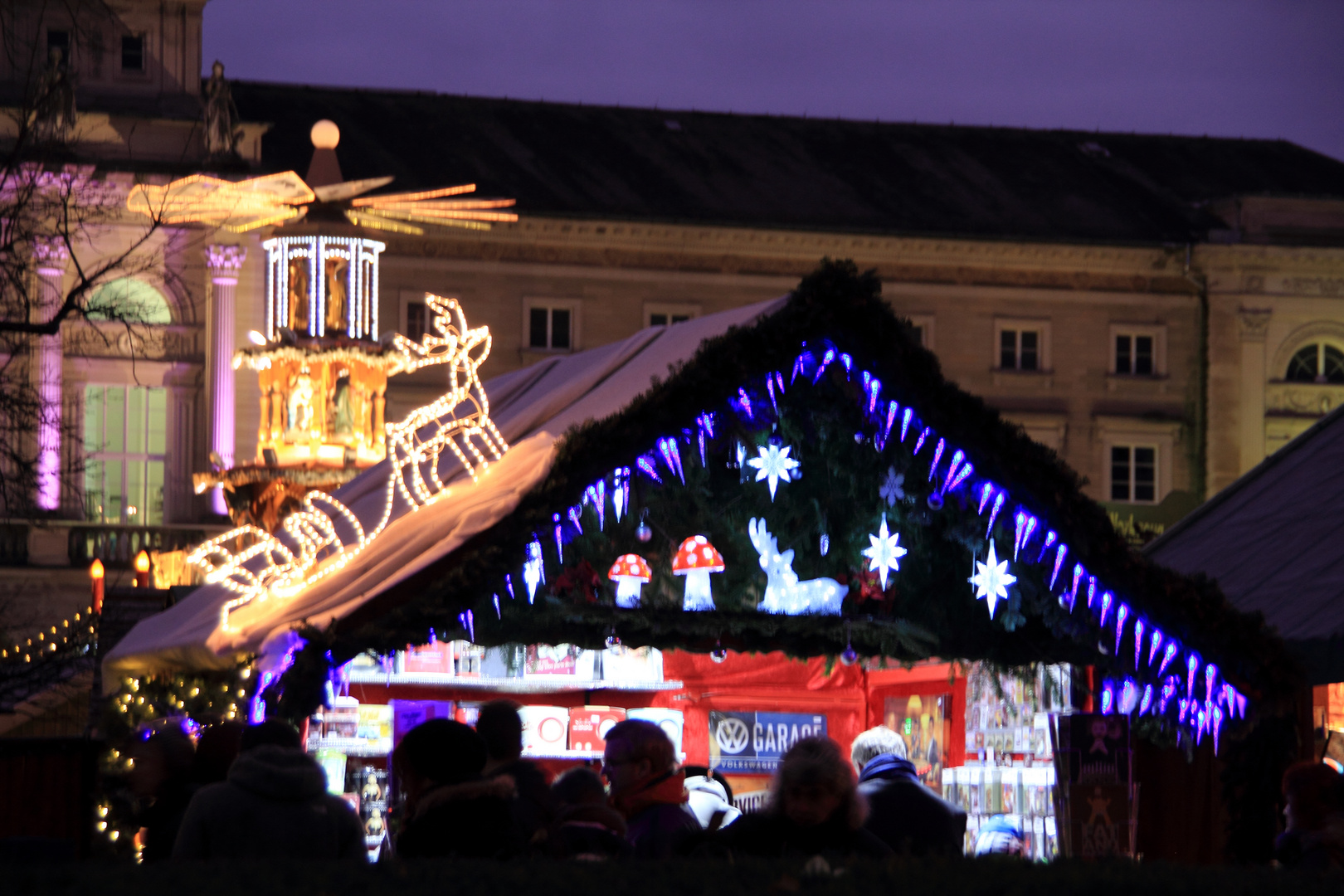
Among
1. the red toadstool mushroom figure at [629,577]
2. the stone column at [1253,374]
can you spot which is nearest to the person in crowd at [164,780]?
the red toadstool mushroom figure at [629,577]

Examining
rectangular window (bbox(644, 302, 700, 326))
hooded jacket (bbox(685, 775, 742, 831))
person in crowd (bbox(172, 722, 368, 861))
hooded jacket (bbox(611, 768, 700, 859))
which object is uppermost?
rectangular window (bbox(644, 302, 700, 326))

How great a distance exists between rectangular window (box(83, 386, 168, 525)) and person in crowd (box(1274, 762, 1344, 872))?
31.9 metres

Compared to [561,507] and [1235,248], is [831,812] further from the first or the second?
[1235,248]

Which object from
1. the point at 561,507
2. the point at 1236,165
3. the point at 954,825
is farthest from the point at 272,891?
the point at 1236,165

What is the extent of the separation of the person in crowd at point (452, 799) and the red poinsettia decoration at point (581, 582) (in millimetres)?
3119

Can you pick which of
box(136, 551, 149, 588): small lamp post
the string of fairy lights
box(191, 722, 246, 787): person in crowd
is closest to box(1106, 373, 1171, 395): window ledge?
the string of fairy lights

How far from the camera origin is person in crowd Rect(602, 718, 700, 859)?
652 centimetres

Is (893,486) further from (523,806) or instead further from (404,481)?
(523,806)

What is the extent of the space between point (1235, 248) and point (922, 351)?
115 feet

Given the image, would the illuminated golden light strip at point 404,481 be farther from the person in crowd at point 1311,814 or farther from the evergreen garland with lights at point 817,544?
the person in crowd at point 1311,814

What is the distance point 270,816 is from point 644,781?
56.3 inches

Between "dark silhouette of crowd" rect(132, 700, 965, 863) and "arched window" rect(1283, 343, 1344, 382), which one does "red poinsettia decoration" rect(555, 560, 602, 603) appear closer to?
"dark silhouette of crowd" rect(132, 700, 965, 863)

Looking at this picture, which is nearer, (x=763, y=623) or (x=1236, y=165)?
(x=763, y=623)

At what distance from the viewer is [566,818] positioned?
6.21 meters
